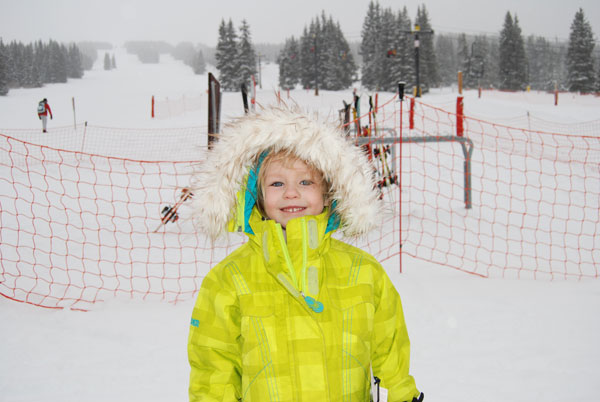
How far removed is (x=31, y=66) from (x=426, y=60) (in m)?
35.9

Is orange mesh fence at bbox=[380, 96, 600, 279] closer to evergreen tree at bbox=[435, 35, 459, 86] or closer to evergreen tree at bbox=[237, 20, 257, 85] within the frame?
evergreen tree at bbox=[237, 20, 257, 85]

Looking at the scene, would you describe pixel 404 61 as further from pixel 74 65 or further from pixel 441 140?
pixel 441 140

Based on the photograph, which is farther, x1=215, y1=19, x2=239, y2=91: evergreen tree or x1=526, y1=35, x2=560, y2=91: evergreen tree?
x1=526, y1=35, x2=560, y2=91: evergreen tree

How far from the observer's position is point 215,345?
1332 mm

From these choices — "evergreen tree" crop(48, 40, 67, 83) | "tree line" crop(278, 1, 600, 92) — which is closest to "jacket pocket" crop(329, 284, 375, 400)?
"evergreen tree" crop(48, 40, 67, 83)

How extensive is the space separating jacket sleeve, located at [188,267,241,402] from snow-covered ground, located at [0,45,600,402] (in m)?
0.91

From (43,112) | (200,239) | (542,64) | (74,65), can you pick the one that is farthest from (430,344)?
(542,64)

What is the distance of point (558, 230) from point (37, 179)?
9721mm

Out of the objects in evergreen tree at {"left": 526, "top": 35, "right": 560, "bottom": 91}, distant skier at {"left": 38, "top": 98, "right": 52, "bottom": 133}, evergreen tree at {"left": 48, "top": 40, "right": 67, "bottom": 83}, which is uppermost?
evergreen tree at {"left": 526, "top": 35, "right": 560, "bottom": 91}

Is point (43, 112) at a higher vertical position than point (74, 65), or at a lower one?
lower

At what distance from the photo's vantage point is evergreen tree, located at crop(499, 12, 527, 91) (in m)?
44.5

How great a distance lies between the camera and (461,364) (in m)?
2.53

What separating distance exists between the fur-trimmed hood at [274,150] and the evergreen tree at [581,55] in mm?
46703

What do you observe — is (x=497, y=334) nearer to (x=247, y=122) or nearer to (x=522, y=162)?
(x=247, y=122)
